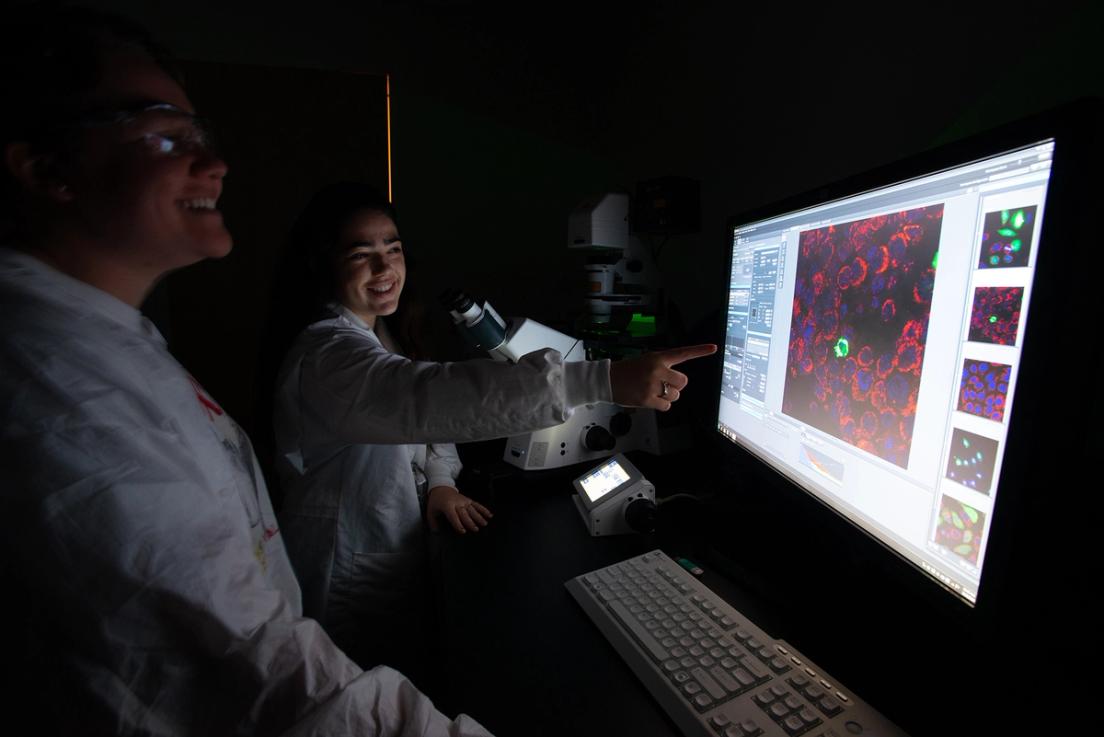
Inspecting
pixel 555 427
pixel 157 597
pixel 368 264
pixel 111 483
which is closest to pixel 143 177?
pixel 111 483

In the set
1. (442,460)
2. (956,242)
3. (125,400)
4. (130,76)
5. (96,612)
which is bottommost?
(442,460)

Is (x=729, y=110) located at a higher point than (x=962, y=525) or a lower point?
higher

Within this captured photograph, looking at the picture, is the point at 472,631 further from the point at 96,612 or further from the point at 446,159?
the point at 446,159

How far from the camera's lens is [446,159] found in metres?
2.40

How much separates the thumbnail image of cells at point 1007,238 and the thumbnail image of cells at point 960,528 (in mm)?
219

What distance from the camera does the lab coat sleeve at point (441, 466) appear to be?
1.29 metres

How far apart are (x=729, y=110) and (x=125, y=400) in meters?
1.66

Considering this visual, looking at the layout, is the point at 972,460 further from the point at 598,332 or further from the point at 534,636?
the point at 598,332

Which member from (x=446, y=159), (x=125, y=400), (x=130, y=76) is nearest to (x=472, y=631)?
(x=125, y=400)

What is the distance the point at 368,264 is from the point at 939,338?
110 centimetres

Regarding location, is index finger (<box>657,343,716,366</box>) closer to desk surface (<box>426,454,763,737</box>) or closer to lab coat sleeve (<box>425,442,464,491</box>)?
desk surface (<box>426,454,763,737</box>)

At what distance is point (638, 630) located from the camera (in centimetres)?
66

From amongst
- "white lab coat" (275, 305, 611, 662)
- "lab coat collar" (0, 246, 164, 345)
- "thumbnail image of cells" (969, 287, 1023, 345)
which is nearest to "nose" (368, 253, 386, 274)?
"white lab coat" (275, 305, 611, 662)

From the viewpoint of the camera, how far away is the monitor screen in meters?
0.45
